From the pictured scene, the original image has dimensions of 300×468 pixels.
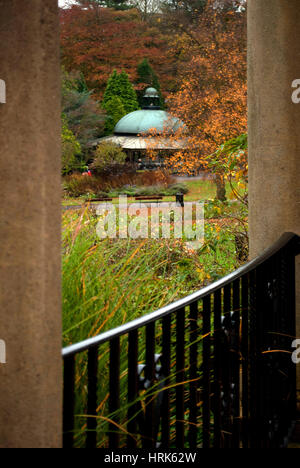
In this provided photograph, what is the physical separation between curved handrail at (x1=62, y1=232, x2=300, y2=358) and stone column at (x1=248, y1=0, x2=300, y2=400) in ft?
0.48

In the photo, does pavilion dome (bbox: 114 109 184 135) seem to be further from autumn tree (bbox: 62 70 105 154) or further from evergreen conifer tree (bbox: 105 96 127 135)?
autumn tree (bbox: 62 70 105 154)

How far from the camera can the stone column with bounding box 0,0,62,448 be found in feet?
3.54

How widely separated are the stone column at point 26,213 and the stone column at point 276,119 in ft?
7.02

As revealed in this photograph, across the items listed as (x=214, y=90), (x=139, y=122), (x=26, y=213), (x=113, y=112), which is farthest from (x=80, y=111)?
(x=26, y=213)

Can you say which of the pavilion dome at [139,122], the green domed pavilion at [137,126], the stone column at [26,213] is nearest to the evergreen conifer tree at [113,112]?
the green domed pavilion at [137,126]

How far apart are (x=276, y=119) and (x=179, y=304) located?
1641 millimetres

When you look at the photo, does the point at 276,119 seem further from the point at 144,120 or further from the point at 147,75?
the point at 147,75

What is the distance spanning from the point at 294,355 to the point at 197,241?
4.19 meters

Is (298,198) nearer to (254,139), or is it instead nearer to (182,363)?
(254,139)

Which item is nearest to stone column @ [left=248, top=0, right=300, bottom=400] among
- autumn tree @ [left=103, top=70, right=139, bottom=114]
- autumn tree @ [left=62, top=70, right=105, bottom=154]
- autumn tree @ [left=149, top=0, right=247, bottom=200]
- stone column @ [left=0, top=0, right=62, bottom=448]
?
stone column @ [left=0, top=0, right=62, bottom=448]

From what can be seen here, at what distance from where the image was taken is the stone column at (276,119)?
120 inches

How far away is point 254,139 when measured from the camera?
124 inches

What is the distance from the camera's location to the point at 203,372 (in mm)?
2076
